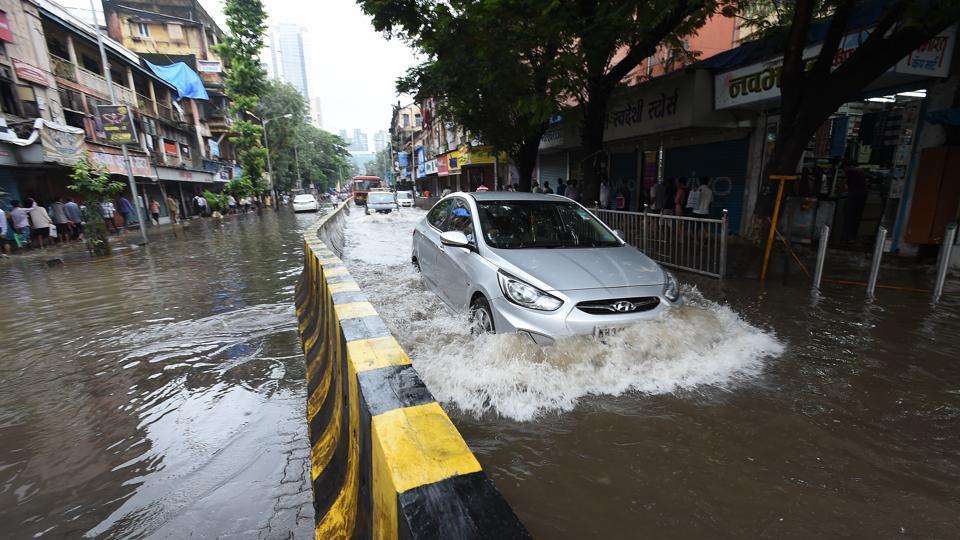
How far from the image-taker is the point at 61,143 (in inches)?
618

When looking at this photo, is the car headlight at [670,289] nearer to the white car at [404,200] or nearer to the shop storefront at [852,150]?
the shop storefront at [852,150]

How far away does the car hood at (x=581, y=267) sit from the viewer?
3.69 meters

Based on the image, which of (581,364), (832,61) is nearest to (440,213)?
(581,364)

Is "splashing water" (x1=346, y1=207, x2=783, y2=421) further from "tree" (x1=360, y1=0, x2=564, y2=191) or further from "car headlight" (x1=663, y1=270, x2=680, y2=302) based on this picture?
"tree" (x1=360, y1=0, x2=564, y2=191)

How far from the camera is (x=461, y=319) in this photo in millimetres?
4551

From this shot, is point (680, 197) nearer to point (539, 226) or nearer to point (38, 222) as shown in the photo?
point (539, 226)

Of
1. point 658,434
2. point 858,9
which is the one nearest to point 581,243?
point 658,434

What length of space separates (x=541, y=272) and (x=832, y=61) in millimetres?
6009

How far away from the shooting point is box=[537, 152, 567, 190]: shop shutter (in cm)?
2016

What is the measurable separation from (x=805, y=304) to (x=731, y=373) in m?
3.01

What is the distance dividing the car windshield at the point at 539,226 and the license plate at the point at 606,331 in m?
1.21

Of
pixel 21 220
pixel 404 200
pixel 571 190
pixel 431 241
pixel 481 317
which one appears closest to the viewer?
pixel 481 317

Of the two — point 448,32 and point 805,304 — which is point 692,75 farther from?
point 805,304

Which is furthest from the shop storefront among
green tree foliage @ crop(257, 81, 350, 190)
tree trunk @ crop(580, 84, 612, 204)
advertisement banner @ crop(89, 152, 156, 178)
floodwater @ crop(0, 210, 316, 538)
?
green tree foliage @ crop(257, 81, 350, 190)
